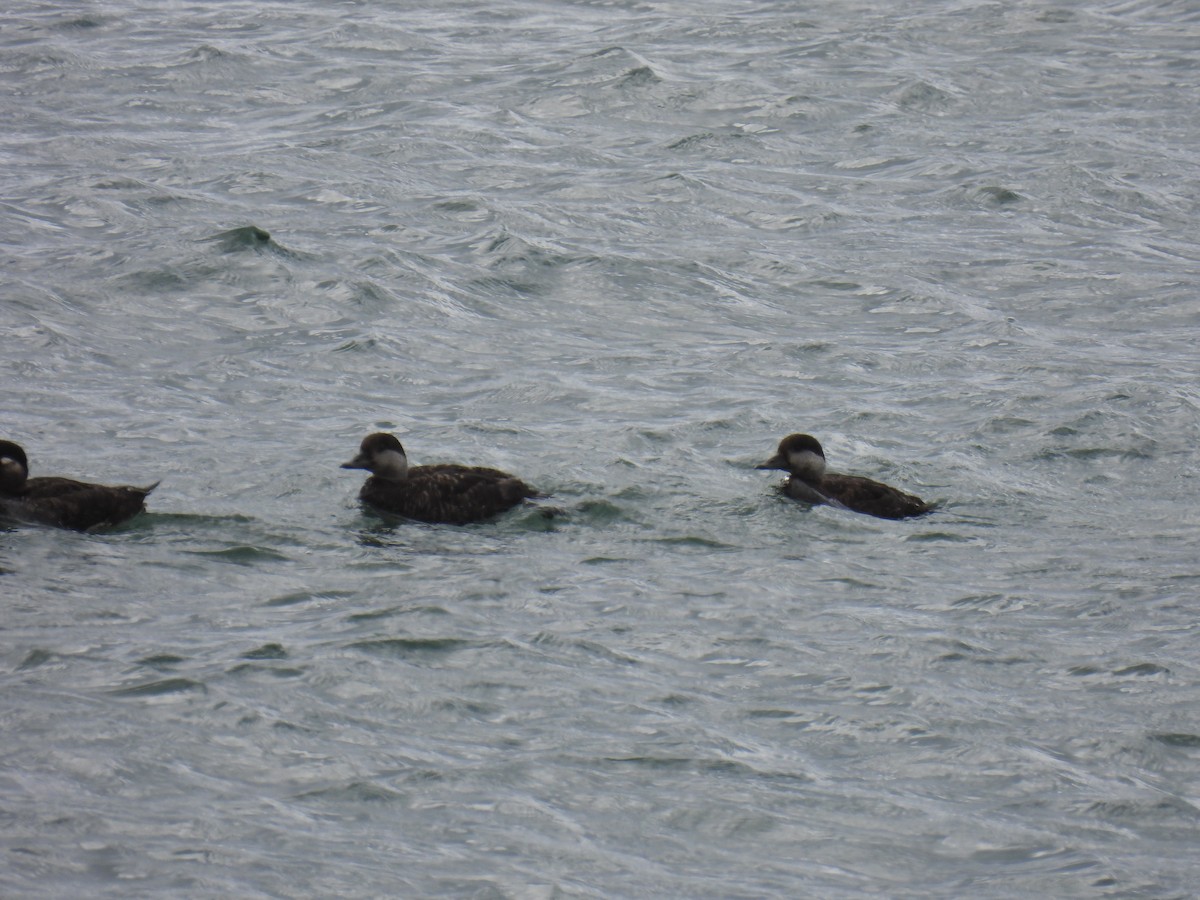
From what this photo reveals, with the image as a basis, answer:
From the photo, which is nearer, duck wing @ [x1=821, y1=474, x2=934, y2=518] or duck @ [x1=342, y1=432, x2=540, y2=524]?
duck @ [x1=342, y1=432, x2=540, y2=524]

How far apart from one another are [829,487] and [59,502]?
524 cm

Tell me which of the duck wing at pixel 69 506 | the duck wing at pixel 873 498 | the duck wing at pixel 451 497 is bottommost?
the duck wing at pixel 873 498

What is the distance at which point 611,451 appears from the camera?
13.3 meters

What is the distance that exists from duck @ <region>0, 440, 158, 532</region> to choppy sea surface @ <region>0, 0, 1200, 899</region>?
127 millimetres

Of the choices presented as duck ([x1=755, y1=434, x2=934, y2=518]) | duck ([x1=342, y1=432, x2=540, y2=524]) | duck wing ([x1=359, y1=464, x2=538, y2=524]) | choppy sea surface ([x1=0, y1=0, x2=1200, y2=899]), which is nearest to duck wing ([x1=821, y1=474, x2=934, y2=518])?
duck ([x1=755, y1=434, x2=934, y2=518])

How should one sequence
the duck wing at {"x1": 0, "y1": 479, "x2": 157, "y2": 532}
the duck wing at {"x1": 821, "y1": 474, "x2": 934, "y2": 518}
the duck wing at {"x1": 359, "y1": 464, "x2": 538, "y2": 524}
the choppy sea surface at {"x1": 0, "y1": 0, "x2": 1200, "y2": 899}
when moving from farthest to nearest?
1. the duck wing at {"x1": 821, "y1": 474, "x2": 934, "y2": 518}
2. the duck wing at {"x1": 359, "y1": 464, "x2": 538, "y2": 524}
3. the duck wing at {"x1": 0, "y1": 479, "x2": 157, "y2": 532}
4. the choppy sea surface at {"x1": 0, "y1": 0, "x2": 1200, "y2": 899}

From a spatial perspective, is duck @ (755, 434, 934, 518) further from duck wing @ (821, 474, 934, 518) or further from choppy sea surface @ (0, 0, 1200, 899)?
choppy sea surface @ (0, 0, 1200, 899)

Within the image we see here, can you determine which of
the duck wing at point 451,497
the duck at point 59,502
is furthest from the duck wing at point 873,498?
the duck at point 59,502

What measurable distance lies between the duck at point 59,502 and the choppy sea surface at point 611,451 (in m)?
0.13

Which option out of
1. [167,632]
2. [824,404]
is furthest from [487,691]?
[824,404]

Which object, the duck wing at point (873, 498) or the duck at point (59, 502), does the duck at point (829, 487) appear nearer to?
the duck wing at point (873, 498)

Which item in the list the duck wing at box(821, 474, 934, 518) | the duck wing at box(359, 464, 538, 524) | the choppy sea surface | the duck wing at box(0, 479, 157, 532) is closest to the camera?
the choppy sea surface

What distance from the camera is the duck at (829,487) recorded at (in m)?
12.3

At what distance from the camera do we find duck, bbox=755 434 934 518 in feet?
40.2
